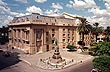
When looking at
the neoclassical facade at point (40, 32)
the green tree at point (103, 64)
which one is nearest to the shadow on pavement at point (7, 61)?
the neoclassical facade at point (40, 32)

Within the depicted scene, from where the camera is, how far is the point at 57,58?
54875 mm

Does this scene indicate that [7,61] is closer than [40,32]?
Yes

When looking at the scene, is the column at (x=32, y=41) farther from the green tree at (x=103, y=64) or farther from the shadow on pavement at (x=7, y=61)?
the green tree at (x=103, y=64)

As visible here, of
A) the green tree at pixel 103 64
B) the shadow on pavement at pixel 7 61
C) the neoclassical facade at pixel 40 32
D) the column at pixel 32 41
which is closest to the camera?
the green tree at pixel 103 64

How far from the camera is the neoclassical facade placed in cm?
7023

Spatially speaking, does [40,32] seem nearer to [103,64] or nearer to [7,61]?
[7,61]

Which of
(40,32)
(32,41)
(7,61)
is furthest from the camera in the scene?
(40,32)

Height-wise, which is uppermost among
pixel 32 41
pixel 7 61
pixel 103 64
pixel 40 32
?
pixel 40 32

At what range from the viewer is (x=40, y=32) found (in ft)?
240

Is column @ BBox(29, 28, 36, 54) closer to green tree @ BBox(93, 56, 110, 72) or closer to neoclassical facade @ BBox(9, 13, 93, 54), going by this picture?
neoclassical facade @ BBox(9, 13, 93, 54)

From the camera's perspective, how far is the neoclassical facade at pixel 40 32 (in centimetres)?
7023

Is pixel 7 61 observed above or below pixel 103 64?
below

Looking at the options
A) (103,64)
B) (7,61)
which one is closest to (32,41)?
(7,61)

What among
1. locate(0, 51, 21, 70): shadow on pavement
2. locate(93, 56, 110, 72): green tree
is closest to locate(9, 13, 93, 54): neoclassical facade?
locate(0, 51, 21, 70): shadow on pavement
